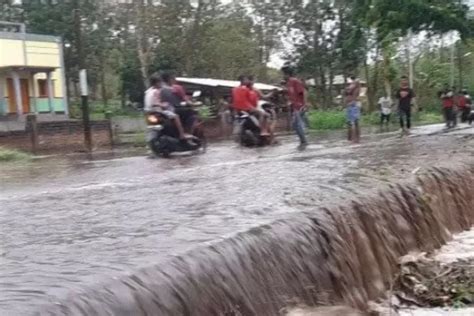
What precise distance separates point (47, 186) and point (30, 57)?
22.5m

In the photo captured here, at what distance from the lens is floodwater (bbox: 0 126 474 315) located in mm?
3395

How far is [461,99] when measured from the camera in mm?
30812

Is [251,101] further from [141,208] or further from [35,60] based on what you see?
[35,60]

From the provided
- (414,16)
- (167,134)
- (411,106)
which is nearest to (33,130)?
(167,134)

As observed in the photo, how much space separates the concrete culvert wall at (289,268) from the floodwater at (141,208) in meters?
0.13

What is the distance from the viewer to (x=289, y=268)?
410 centimetres

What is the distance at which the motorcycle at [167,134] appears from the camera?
43.3ft

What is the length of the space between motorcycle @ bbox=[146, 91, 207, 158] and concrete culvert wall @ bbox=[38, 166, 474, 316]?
701 cm

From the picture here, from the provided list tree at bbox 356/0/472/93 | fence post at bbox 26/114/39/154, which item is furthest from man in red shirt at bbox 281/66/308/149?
fence post at bbox 26/114/39/154

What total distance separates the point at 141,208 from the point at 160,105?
7.68 metres

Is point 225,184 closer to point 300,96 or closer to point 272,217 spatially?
point 272,217

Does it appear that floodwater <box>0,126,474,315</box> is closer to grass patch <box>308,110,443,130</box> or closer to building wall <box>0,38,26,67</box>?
building wall <box>0,38,26,67</box>

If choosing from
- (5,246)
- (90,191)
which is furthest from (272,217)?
(90,191)

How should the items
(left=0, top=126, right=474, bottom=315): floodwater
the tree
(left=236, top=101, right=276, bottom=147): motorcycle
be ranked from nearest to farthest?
(left=0, top=126, right=474, bottom=315): floodwater < (left=236, top=101, right=276, bottom=147): motorcycle < the tree
